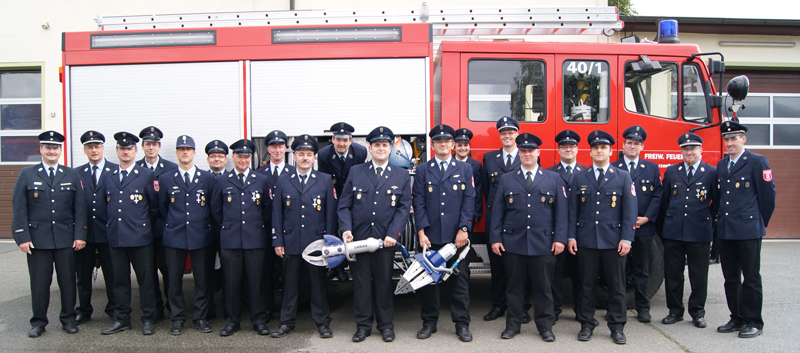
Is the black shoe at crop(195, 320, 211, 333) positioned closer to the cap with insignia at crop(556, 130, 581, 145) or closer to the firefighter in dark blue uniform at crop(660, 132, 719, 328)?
the cap with insignia at crop(556, 130, 581, 145)

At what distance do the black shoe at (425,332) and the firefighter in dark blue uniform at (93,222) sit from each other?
3.10 m

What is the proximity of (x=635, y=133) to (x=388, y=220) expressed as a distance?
2.59m

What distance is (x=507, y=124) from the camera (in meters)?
4.51

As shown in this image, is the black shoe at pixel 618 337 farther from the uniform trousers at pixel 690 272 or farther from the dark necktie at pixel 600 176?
the dark necktie at pixel 600 176

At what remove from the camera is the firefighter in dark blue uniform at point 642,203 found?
4.71 metres

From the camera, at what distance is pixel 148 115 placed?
4.95m

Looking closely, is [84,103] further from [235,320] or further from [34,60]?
[34,60]

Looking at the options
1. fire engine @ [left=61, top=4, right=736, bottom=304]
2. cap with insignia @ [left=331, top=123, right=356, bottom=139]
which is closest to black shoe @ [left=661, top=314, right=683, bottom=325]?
fire engine @ [left=61, top=4, right=736, bottom=304]

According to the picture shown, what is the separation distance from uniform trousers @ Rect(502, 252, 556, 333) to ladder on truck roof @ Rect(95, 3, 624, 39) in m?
2.60

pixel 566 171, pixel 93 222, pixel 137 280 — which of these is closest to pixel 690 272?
pixel 566 171

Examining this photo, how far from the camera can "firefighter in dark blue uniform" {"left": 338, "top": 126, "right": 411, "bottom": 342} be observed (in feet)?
13.8

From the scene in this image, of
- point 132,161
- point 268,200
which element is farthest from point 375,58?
point 132,161

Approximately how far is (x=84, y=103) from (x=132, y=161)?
98 cm

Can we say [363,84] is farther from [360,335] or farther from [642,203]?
[642,203]
